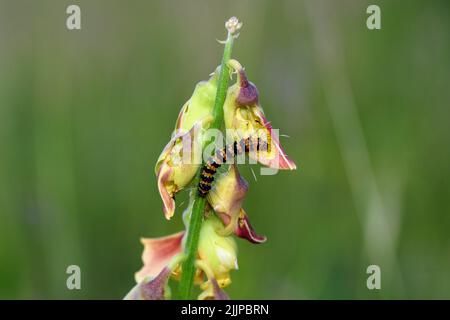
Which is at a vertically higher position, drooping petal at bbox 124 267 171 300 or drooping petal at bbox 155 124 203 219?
drooping petal at bbox 155 124 203 219

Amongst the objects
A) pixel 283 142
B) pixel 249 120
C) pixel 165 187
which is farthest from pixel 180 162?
pixel 283 142

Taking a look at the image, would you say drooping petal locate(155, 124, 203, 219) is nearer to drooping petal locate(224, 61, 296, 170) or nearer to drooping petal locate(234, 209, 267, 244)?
drooping petal locate(224, 61, 296, 170)

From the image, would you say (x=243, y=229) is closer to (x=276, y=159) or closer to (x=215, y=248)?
(x=215, y=248)

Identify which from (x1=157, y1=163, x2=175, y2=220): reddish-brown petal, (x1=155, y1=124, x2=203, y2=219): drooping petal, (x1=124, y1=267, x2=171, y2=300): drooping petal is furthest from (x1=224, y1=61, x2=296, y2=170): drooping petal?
(x1=124, y1=267, x2=171, y2=300): drooping petal

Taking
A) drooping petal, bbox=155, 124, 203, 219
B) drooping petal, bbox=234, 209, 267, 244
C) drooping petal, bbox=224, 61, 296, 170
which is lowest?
drooping petal, bbox=234, 209, 267, 244

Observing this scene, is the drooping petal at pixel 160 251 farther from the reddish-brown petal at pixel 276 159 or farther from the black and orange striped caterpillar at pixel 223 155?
the reddish-brown petal at pixel 276 159
